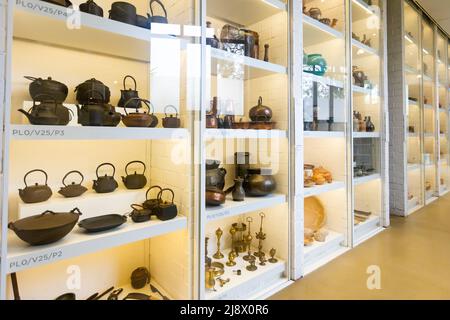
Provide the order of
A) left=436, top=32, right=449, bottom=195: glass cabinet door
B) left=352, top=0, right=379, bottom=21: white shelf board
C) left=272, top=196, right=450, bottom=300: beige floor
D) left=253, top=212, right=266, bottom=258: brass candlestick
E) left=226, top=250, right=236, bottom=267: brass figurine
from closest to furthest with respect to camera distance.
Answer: left=272, top=196, right=450, bottom=300: beige floor < left=226, top=250, right=236, bottom=267: brass figurine < left=253, top=212, right=266, bottom=258: brass candlestick < left=352, top=0, right=379, bottom=21: white shelf board < left=436, top=32, right=449, bottom=195: glass cabinet door

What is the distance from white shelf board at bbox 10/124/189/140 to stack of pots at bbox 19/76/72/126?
7cm

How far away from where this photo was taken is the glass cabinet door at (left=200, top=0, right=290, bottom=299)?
57.8 inches

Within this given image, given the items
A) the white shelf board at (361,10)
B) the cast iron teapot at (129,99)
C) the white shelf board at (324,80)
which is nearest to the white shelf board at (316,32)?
the white shelf board at (324,80)

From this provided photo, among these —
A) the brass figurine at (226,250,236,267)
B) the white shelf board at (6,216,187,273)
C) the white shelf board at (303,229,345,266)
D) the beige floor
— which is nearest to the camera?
the white shelf board at (6,216,187,273)

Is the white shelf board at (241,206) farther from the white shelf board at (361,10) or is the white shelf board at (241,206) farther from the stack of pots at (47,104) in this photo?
the white shelf board at (361,10)

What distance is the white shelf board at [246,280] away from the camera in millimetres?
1348

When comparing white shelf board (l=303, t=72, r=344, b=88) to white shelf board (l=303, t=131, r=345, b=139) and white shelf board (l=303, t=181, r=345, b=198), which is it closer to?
white shelf board (l=303, t=131, r=345, b=139)

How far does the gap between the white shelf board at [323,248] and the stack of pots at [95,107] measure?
5.11ft

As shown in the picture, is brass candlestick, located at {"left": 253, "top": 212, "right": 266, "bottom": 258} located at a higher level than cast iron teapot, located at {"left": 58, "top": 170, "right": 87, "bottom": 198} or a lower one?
lower

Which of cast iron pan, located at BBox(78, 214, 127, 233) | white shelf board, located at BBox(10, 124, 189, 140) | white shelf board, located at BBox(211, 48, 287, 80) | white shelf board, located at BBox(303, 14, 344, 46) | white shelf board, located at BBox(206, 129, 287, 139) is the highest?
white shelf board, located at BBox(303, 14, 344, 46)

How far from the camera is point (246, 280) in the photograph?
56.7 inches

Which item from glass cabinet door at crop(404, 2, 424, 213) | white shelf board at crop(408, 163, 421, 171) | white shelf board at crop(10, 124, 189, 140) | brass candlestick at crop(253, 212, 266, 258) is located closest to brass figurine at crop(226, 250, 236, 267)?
brass candlestick at crop(253, 212, 266, 258)
